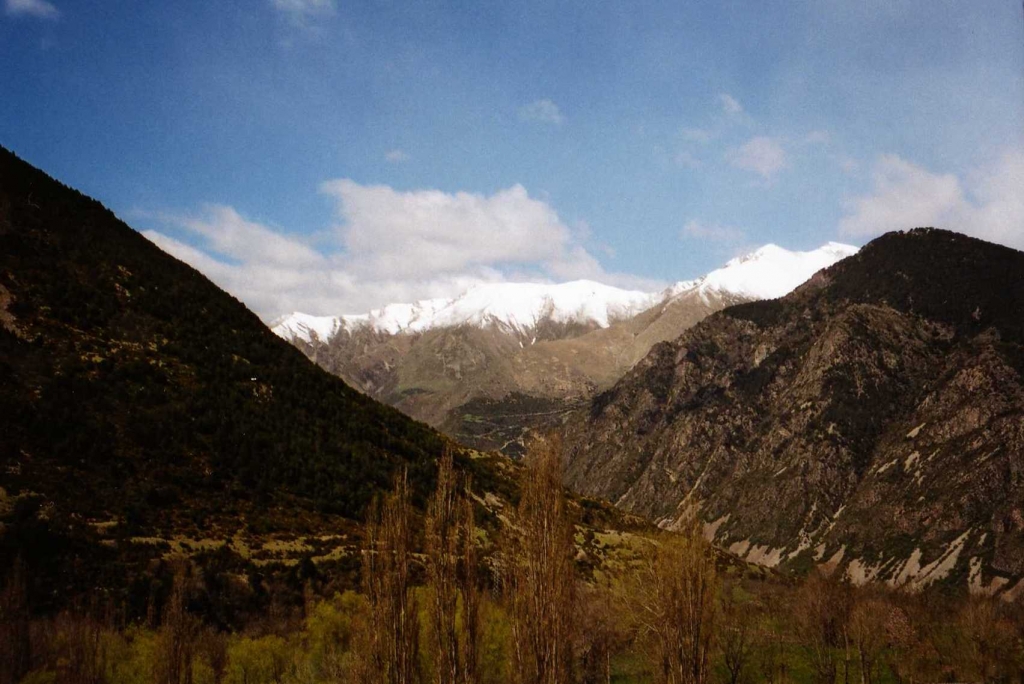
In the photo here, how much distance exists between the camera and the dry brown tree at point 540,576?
20.0m

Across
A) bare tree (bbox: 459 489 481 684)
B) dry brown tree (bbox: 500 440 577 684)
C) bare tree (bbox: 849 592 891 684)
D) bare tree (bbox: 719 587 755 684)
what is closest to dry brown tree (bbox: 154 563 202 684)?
bare tree (bbox: 459 489 481 684)

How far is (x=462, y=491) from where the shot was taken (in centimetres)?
2502

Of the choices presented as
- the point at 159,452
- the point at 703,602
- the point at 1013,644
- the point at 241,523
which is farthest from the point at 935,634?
the point at 159,452

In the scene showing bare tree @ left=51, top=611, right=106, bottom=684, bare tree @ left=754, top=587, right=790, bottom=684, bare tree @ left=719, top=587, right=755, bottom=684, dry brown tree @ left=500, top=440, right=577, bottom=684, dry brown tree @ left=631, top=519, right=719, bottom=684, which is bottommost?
bare tree @ left=754, top=587, right=790, bottom=684

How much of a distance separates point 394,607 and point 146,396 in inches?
2288

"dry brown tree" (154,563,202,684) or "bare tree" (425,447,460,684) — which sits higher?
"bare tree" (425,447,460,684)

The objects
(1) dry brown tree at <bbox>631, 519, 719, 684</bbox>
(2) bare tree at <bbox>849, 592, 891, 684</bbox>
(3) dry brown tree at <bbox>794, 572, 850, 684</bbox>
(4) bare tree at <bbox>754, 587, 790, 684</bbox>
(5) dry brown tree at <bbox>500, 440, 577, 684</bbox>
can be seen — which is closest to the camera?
(5) dry brown tree at <bbox>500, 440, 577, 684</bbox>

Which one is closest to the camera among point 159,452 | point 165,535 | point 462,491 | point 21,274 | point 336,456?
point 462,491

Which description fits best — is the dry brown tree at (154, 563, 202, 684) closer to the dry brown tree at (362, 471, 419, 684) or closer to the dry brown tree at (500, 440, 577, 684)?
the dry brown tree at (362, 471, 419, 684)

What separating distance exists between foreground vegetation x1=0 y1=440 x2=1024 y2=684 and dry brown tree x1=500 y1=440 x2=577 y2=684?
4cm

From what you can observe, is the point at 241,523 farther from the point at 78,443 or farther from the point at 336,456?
the point at 336,456

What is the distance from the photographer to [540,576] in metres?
20.4

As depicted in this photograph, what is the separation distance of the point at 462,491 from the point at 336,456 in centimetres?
6515

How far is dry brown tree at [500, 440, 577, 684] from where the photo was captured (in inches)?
786
